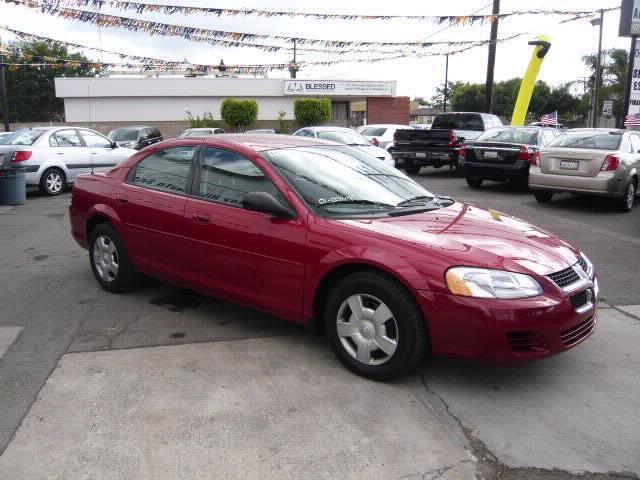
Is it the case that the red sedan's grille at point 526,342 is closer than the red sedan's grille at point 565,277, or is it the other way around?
the red sedan's grille at point 526,342

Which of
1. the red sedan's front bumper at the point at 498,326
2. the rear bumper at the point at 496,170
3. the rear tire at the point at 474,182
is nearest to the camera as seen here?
the red sedan's front bumper at the point at 498,326

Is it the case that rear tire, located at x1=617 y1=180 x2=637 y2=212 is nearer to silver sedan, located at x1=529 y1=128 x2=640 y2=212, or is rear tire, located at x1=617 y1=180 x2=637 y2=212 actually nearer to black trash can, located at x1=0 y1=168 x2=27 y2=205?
silver sedan, located at x1=529 y1=128 x2=640 y2=212

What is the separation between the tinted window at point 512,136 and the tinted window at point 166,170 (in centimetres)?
1017

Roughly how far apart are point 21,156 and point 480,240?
1162 cm

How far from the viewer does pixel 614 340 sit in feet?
15.8

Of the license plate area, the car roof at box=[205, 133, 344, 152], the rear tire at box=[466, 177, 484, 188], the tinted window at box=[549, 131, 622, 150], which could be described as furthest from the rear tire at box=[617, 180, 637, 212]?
the car roof at box=[205, 133, 344, 152]

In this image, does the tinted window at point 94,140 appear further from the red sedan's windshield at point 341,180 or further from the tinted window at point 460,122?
the red sedan's windshield at point 341,180

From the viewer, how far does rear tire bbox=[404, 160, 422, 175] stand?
17.5m

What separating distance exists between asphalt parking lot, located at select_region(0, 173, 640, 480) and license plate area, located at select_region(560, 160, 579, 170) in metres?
6.05

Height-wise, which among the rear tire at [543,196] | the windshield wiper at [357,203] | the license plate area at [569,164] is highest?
the windshield wiper at [357,203]

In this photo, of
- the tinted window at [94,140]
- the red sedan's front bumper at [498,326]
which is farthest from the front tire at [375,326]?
the tinted window at [94,140]

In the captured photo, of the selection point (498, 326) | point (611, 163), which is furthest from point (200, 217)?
point (611, 163)

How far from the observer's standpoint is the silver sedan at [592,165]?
1077cm

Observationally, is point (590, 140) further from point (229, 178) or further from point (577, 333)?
point (229, 178)
